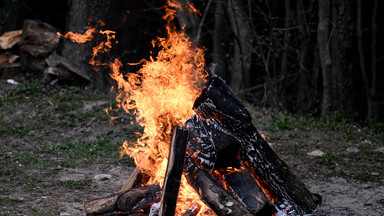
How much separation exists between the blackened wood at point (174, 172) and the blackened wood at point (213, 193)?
268 mm

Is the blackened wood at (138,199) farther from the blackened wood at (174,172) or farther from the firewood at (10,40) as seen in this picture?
the firewood at (10,40)

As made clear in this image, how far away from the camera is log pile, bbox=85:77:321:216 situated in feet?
13.3

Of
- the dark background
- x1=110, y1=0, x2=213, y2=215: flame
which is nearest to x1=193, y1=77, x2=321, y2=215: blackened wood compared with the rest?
x1=110, y1=0, x2=213, y2=215: flame

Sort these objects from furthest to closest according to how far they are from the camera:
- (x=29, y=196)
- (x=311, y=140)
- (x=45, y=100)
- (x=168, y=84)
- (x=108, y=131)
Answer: (x=45, y=100), (x=108, y=131), (x=311, y=140), (x=29, y=196), (x=168, y=84)

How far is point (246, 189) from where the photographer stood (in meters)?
4.32

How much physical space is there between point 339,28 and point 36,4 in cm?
852

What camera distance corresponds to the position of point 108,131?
27.5 feet

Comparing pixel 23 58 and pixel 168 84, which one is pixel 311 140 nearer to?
pixel 168 84

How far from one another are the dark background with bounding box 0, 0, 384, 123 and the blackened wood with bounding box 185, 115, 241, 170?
4264 mm

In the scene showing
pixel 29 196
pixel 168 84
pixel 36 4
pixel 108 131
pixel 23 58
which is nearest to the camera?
pixel 168 84

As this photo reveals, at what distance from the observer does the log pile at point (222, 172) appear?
406 centimetres

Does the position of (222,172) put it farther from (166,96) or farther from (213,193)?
(166,96)

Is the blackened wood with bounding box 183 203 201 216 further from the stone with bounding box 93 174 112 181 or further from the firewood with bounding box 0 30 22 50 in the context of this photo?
the firewood with bounding box 0 30 22 50

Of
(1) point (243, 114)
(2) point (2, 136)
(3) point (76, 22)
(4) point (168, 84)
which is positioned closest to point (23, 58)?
(3) point (76, 22)
